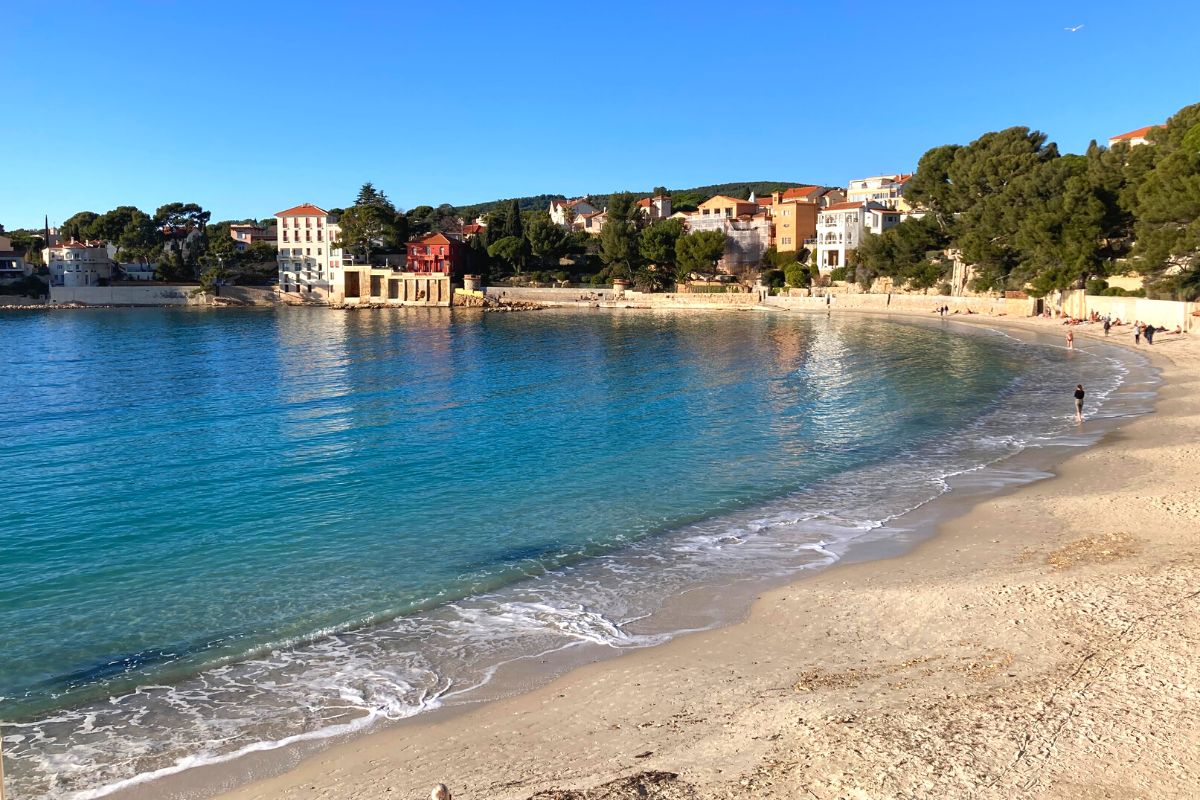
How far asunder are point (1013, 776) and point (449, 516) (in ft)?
41.3

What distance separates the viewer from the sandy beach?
7430 mm

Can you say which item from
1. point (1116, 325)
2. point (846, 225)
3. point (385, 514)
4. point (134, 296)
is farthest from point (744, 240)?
point (385, 514)

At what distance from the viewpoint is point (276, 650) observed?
37.8 feet

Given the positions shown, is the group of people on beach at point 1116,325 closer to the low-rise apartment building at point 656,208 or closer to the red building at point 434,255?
the red building at point 434,255

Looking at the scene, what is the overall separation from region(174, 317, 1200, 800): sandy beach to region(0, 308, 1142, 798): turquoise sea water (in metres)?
1.25

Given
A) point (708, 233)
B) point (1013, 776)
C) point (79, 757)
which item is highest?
point (708, 233)

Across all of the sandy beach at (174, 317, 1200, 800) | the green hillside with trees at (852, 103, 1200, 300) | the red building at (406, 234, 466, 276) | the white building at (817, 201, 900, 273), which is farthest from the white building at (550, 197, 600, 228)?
the sandy beach at (174, 317, 1200, 800)

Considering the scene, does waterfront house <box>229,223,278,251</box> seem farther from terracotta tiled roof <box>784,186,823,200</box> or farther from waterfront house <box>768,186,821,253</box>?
terracotta tiled roof <box>784,186,823,200</box>

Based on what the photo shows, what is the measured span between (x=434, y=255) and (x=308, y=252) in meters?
19.3

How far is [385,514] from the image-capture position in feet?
58.7

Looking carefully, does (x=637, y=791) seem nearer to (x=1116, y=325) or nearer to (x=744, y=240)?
(x=1116, y=325)

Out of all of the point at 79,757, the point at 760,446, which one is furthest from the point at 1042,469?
the point at 79,757

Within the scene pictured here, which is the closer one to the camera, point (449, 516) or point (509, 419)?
point (449, 516)

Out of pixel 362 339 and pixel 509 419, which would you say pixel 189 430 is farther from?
pixel 362 339
